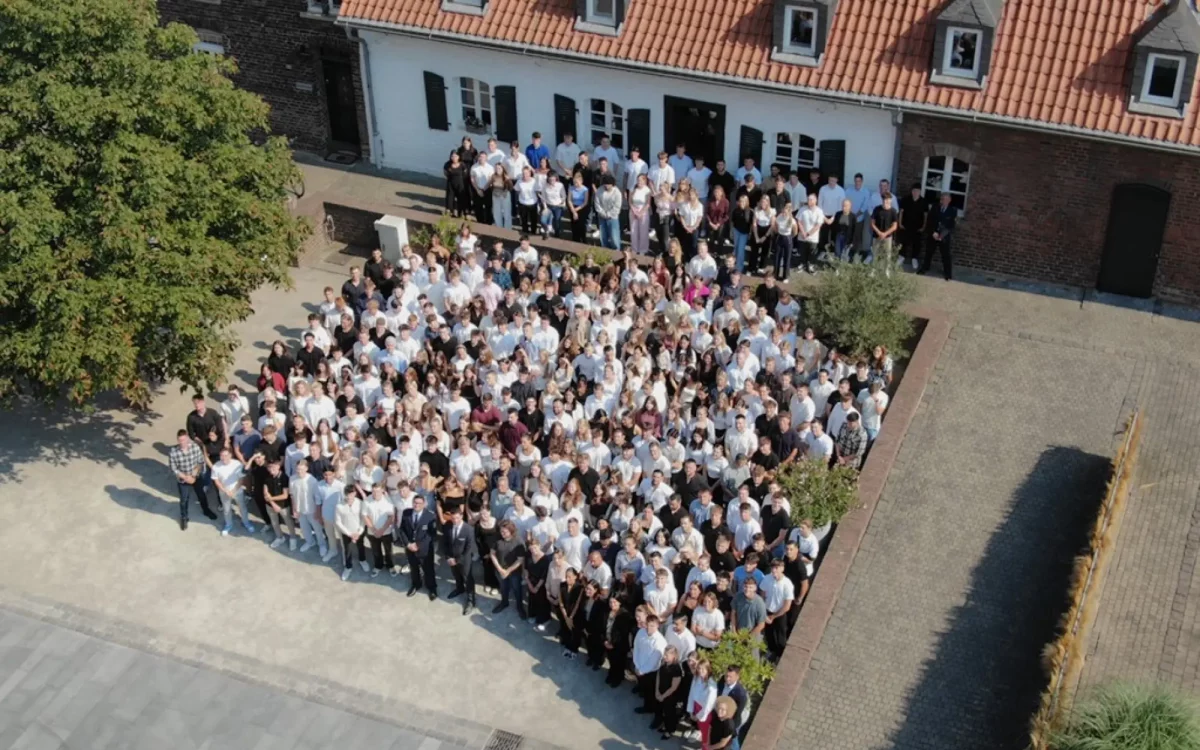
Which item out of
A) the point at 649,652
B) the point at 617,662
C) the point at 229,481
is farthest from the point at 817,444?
the point at 229,481

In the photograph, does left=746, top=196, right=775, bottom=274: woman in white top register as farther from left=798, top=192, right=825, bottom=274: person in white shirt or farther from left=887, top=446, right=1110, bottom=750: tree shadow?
left=887, top=446, right=1110, bottom=750: tree shadow

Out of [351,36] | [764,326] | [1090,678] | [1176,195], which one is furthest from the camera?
[351,36]

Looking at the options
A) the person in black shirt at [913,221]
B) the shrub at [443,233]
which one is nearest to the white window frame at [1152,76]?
the person in black shirt at [913,221]

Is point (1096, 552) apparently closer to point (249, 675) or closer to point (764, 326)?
point (764, 326)

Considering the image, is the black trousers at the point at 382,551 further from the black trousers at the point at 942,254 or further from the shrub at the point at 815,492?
the black trousers at the point at 942,254

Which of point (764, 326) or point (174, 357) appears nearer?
point (174, 357)

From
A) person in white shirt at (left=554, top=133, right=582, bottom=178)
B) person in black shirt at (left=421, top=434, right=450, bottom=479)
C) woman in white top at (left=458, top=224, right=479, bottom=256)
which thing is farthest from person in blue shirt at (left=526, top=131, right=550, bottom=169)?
person in black shirt at (left=421, top=434, right=450, bottom=479)

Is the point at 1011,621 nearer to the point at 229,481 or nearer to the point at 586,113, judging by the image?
the point at 229,481

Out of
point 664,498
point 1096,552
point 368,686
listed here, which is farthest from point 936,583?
point 368,686
